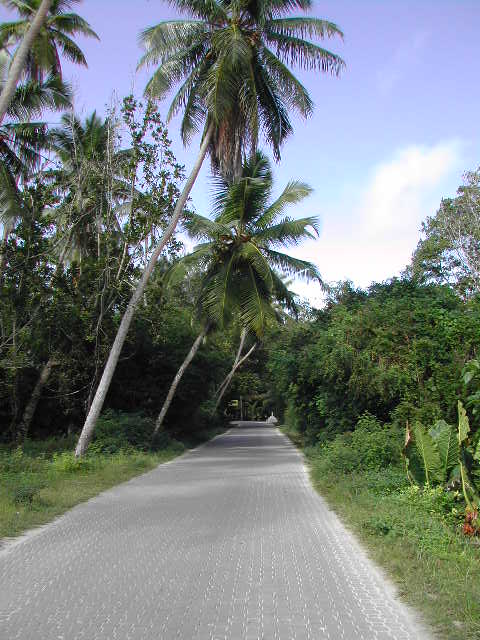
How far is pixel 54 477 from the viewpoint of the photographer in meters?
12.0

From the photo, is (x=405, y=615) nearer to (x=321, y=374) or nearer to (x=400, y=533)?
(x=400, y=533)

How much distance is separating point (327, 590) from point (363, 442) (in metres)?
7.60

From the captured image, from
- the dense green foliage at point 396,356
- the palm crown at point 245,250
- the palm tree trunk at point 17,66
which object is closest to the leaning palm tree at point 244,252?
the palm crown at point 245,250

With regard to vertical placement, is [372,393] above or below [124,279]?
below

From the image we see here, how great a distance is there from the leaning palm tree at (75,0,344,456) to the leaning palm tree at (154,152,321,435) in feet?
10.1

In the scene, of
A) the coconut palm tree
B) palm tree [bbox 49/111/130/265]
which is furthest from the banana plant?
the coconut palm tree

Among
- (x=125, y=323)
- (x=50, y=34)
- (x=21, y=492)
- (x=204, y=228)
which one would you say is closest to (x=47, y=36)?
(x=50, y=34)

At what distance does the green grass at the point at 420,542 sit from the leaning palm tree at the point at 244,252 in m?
9.34

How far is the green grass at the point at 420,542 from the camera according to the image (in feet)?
14.5

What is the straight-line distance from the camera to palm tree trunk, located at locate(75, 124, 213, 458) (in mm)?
15195

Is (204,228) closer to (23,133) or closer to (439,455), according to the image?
(23,133)

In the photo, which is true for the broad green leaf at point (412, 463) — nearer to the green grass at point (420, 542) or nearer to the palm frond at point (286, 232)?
the green grass at point (420, 542)

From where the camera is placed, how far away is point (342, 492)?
1027 centimetres

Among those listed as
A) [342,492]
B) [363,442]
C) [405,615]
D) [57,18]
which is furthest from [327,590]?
[57,18]
